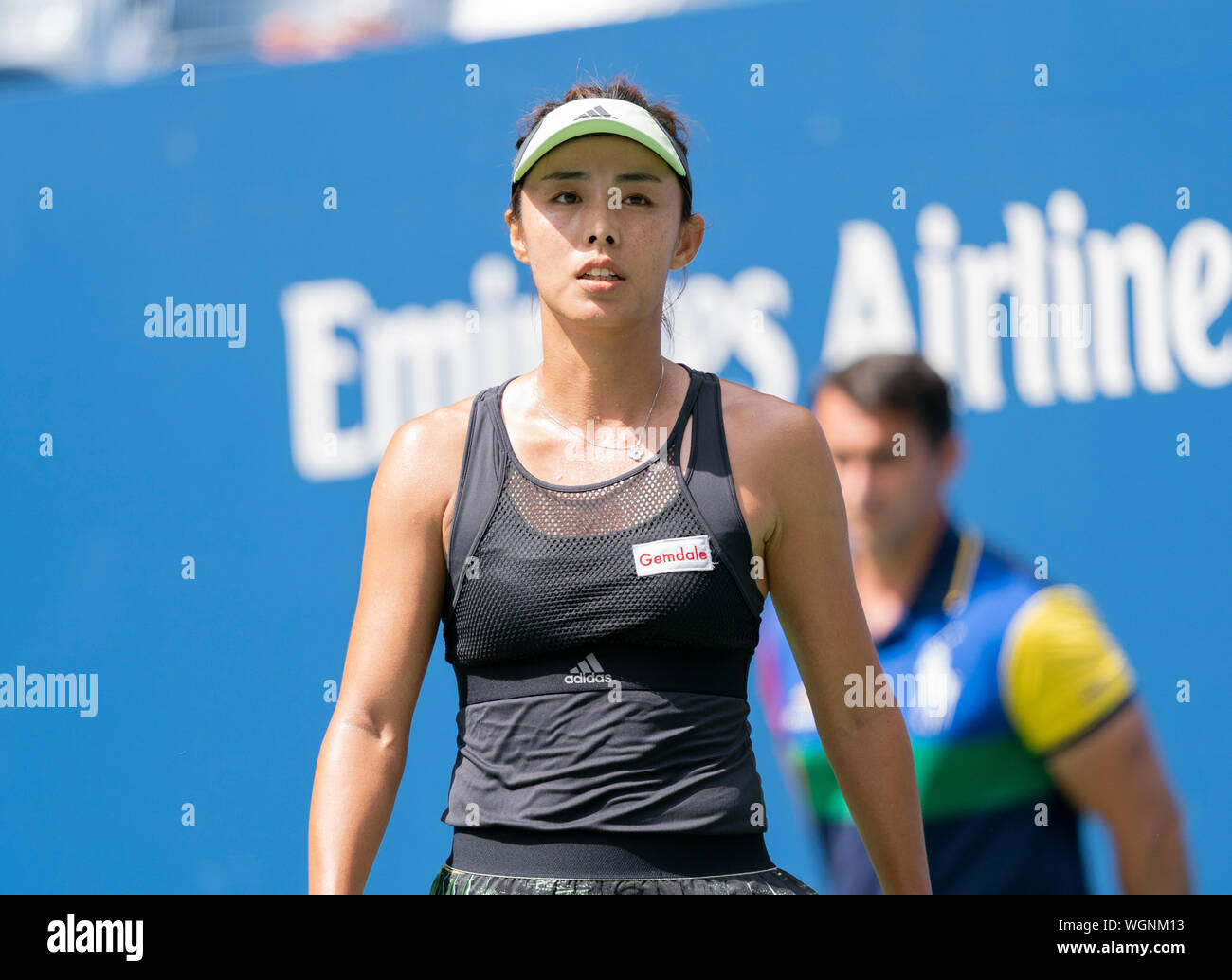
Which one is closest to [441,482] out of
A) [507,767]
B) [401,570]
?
[401,570]

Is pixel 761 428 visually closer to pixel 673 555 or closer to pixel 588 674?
pixel 673 555

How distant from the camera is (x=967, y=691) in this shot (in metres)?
2.91

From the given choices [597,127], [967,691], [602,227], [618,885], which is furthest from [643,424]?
[967,691]

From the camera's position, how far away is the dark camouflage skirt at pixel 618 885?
4.96ft

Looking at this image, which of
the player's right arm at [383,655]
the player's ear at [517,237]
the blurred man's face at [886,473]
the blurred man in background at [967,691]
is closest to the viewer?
the player's right arm at [383,655]

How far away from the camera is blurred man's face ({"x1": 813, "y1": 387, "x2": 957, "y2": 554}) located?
314 centimetres

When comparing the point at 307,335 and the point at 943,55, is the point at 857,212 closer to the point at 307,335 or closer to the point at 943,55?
the point at 943,55

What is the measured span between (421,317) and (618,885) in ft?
7.15

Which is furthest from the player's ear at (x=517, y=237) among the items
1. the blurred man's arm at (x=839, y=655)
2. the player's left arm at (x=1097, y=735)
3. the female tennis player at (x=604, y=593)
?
the player's left arm at (x=1097, y=735)

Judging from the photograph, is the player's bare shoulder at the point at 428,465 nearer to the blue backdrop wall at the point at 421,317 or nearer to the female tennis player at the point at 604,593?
the female tennis player at the point at 604,593

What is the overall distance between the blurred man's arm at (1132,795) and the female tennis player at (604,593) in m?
1.27

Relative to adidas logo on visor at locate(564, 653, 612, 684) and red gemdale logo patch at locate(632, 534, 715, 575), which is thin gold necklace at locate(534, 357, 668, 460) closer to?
red gemdale logo patch at locate(632, 534, 715, 575)

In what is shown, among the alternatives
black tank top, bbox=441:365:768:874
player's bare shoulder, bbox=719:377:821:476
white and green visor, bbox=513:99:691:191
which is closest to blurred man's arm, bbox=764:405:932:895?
player's bare shoulder, bbox=719:377:821:476
